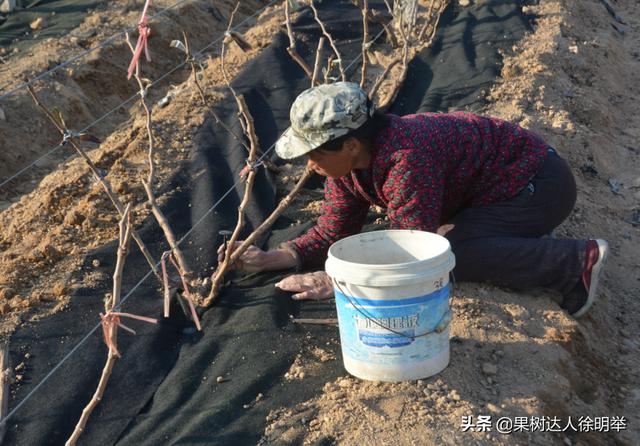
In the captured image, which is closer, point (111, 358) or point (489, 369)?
point (111, 358)

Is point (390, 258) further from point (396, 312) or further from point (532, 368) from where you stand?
point (532, 368)

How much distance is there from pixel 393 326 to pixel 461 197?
2.84 feet

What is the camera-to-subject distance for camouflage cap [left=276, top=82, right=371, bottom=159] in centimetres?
253

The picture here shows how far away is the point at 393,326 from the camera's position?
2.36 meters

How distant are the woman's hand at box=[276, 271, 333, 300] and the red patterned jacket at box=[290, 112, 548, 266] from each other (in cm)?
16

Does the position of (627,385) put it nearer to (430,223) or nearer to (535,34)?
(430,223)

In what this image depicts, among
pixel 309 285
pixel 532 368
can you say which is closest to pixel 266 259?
pixel 309 285

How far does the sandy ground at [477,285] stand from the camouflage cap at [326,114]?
77 centimetres

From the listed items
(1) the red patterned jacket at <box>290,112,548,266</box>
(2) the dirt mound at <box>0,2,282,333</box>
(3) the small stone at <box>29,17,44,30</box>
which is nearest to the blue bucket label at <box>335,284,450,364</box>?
(1) the red patterned jacket at <box>290,112,548,266</box>

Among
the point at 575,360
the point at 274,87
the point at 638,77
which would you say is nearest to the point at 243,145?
the point at 274,87

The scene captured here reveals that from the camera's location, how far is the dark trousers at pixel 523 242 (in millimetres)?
3006

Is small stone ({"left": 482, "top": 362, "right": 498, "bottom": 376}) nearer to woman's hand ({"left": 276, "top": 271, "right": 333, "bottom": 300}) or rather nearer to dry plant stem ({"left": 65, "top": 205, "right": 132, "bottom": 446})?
woman's hand ({"left": 276, "top": 271, "right": 333, "bottom": 300})

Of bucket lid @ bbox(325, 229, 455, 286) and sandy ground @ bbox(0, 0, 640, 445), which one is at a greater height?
bucket lid @ bbox(325, 229, 455, 286)

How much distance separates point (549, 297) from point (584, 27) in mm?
5068
